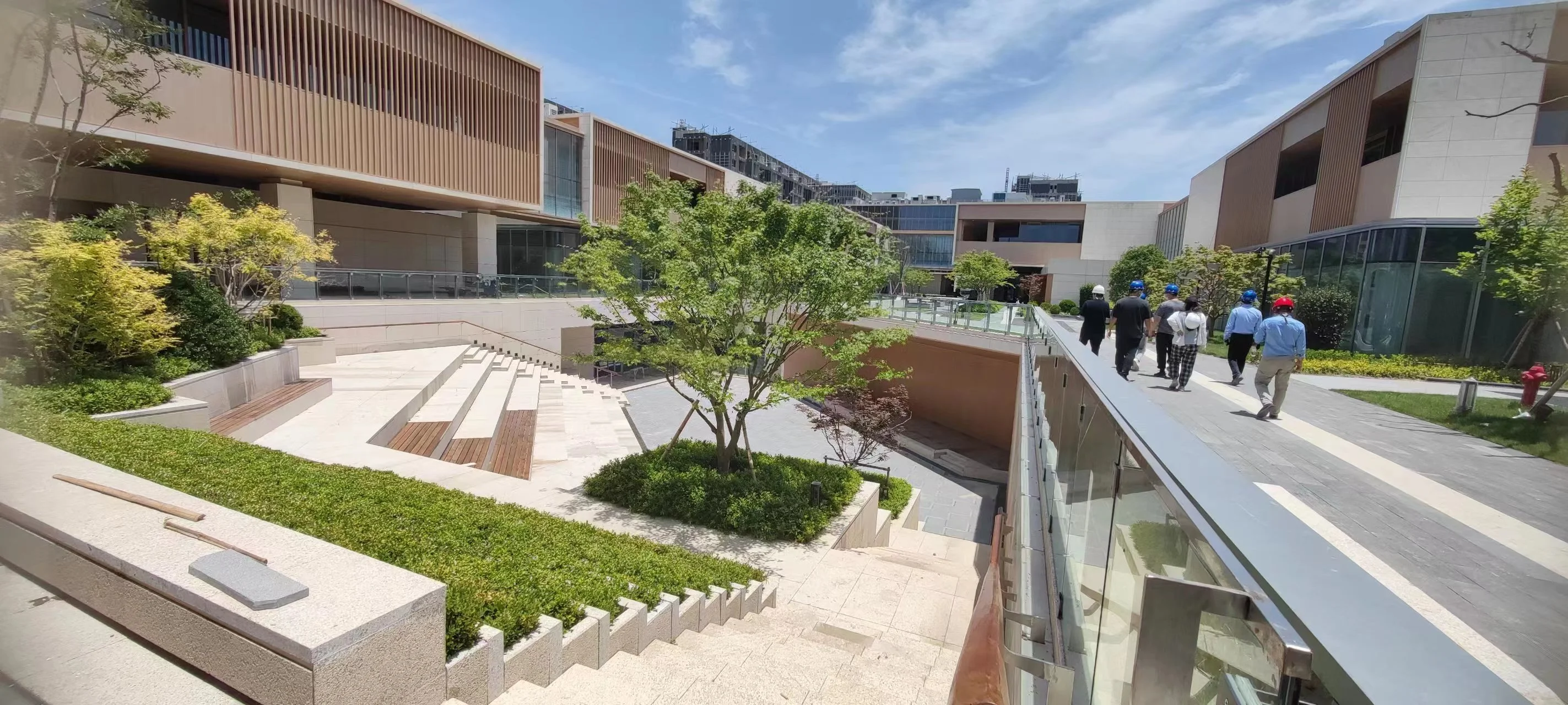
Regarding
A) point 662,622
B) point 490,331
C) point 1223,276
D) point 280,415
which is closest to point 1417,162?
point 1223,276

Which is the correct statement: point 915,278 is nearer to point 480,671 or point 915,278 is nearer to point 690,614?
point 690,614

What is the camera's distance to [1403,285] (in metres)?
15.9

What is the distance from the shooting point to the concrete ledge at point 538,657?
11.6ft

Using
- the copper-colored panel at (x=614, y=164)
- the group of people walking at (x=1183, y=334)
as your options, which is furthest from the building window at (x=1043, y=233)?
the group of people walking at (x=1183, y=334)

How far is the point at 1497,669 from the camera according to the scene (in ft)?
8.07

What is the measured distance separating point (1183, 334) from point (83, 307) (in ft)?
43.8

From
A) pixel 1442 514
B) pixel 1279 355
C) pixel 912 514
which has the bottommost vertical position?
pixel 912 514

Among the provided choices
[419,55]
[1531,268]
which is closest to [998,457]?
[1531,268]

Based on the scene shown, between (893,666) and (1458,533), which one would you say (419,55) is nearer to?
(893,666)

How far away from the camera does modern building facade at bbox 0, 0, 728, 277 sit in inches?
595

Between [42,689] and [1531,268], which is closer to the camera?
[42,689]

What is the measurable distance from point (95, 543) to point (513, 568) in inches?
85.3

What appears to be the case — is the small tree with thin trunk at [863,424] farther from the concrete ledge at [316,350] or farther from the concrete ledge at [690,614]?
the concrete ledge at [316,350]

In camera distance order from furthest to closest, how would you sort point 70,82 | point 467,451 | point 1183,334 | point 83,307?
point 467,451
point 1183,334
point 70,82
point 83,307
